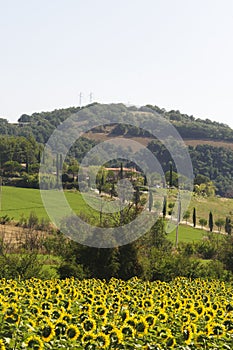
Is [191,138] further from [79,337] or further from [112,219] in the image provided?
[79,337]

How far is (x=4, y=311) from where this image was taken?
33.4ft

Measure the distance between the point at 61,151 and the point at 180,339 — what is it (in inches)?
4466

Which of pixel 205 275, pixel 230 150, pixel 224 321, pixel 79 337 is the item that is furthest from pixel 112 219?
Result: pixel 230 150

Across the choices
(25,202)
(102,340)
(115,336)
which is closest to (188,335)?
(115,336)

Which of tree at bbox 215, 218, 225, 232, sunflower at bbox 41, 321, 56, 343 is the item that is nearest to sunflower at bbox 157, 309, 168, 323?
sunflower at bbox 41, 321, 56, 343

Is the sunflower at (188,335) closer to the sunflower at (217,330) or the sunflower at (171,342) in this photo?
the sunflower at (171,342)

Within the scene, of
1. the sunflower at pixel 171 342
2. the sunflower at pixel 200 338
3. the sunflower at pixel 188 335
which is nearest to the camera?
the sunflower at pixel 171 342

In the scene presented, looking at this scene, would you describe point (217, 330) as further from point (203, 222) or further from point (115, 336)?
point (203, 222)

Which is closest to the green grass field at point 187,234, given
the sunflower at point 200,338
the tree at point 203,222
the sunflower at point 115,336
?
the tree at point 203,222

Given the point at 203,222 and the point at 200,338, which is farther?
the point at 203,222

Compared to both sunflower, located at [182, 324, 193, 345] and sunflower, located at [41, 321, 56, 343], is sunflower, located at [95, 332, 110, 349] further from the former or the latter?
sunflower, located at [182, 324, 193, 345]

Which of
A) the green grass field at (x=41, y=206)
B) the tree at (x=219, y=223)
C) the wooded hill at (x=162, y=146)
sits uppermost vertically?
the wooded hill at (x=162, y=146)

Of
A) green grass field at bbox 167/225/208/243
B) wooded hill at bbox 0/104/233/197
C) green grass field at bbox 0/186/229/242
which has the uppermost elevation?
wooded hill at bbox 0/104/233/197

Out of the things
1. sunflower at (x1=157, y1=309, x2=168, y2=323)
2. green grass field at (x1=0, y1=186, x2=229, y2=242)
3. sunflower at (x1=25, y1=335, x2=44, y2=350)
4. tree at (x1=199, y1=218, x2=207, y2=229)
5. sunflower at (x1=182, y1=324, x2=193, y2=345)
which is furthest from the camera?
tree at (x1=199, y1=218, x2=207, y2=229)
